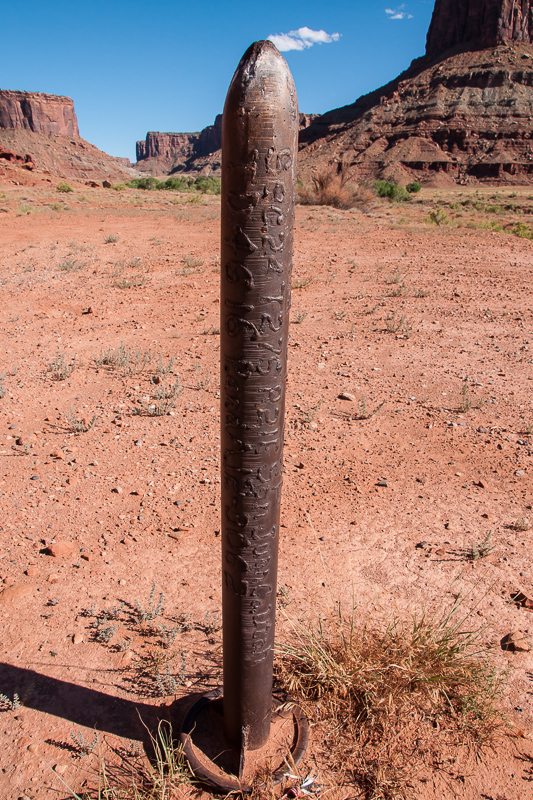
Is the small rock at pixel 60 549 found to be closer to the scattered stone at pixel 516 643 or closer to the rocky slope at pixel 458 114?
the scattered stone at pixel 516 643

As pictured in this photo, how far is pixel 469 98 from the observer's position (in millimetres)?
61094

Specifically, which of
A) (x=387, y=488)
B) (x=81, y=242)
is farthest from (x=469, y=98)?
(x=387, y=488)

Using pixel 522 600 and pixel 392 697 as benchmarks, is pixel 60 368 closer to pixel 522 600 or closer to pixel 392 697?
pixel 392 697

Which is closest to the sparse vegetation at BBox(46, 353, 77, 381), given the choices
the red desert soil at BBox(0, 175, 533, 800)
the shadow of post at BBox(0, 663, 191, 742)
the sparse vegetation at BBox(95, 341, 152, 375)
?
the red desert soil at BBox(0, 175, 533, 800)

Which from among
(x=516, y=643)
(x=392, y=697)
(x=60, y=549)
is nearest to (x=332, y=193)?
(x=60, y=549)

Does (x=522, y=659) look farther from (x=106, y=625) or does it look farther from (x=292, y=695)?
(x=106, y=625)

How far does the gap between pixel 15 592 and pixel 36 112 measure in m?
107

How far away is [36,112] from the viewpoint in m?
88.4

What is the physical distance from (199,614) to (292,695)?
0.67 metres

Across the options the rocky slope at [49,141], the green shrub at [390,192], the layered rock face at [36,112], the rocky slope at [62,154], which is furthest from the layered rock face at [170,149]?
the green shrub at [390,192]

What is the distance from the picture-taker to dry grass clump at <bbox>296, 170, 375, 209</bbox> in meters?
19.2

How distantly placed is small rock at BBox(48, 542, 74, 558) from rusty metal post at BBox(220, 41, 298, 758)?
62.2 inches

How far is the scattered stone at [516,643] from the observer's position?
2.43 meters

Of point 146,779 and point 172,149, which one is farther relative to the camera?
point 172,149
